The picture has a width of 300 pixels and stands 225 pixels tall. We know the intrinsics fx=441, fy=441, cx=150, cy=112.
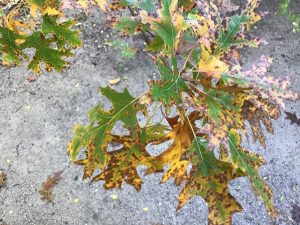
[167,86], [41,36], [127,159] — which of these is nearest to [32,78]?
[41,36]

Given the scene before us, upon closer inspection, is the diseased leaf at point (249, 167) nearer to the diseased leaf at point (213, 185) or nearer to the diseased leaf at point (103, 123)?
the diseased leaf at point (213, 185)

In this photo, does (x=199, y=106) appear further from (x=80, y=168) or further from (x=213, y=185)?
(x=80, y=168)

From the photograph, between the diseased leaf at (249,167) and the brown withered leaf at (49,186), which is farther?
the brown withered leaf at (49,186)

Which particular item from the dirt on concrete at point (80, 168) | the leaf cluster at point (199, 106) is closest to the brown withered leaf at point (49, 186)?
the dirt on concrete at point (80, 168)

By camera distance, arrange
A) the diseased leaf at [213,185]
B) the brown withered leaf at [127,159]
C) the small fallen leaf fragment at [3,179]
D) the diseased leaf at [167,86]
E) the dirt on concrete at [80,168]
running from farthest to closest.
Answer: the small fallen leaf fragment at [3,179], the dirt on concrete at [80,168], the brown withered leaf at [127,159], the diseased leaf at [213,185], the diseased leaf at [167,86]

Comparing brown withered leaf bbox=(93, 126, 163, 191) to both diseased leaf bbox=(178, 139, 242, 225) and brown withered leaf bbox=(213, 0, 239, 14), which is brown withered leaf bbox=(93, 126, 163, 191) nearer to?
diseased leaf bbox=(178, 139, 242, 225)

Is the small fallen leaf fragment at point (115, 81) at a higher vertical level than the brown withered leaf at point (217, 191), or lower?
lower

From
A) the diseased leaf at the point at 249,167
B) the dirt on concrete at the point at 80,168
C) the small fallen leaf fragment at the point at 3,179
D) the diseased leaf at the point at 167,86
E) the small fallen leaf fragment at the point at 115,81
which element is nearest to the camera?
the diseased leaf at the point at 167,86
